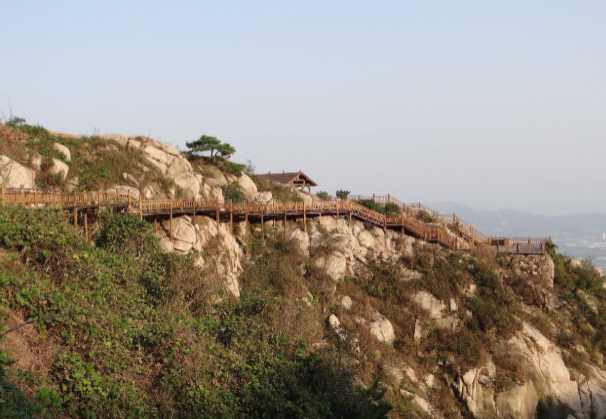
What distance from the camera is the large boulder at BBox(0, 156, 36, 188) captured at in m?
31.0

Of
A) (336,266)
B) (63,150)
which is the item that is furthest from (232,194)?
(63,150)

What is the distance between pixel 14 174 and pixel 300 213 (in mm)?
17281

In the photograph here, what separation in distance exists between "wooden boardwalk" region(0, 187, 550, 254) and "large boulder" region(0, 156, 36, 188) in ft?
4.95

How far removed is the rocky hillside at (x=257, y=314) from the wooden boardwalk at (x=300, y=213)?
0.82 meters

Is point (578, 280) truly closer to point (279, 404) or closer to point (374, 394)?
point (374, 394)

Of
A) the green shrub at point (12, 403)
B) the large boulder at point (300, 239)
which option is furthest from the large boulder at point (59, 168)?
the green shrub at point (12, 403)

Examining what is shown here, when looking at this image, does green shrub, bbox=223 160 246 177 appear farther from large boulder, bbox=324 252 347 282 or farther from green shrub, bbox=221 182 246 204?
large boulder, bbox=324 252 347 282

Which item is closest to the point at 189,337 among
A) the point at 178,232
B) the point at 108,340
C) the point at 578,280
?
the point at 108,340

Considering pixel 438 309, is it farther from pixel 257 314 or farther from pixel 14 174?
pixel 14 174

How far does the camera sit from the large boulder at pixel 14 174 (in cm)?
3095

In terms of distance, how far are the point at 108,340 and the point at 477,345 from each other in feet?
73.8

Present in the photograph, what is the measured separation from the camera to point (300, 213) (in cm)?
4012

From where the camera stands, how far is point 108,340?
19.3 meters

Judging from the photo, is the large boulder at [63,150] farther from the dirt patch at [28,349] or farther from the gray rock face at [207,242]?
the dirt patch at [28,349]
